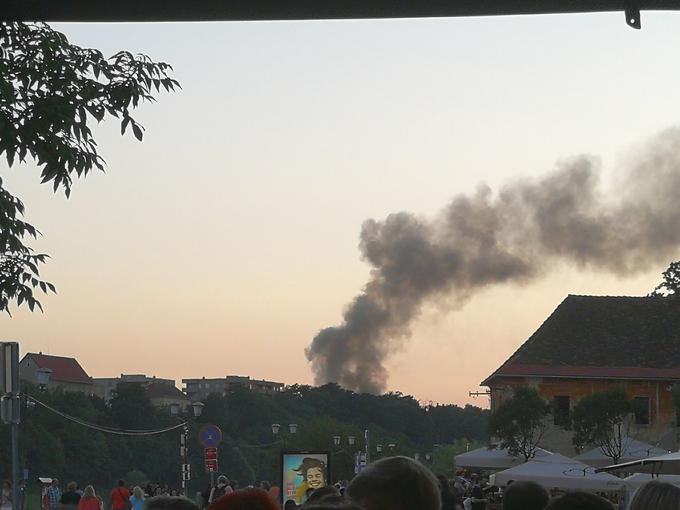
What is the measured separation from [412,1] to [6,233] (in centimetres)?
440

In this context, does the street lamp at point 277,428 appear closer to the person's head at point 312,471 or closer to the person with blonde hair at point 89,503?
the person with blonde hair at point 89,503

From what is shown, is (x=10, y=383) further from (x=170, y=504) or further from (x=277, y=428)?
(x=277, y=428)

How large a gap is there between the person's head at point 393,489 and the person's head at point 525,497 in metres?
2.16

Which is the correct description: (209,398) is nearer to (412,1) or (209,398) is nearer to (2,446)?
(2,446)

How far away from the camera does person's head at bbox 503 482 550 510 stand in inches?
256

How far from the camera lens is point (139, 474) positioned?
127125 mm

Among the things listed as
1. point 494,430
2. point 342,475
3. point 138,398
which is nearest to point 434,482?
point 494,430

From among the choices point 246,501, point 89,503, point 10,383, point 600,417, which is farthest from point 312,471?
point 600,417

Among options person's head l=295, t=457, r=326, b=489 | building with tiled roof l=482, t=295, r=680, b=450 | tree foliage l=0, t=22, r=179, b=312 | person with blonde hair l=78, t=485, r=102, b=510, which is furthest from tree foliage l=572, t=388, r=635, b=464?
tree foliage l=0, t=22, r=179, b=312

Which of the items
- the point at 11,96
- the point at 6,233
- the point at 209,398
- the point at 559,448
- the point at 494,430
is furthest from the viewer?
the point at 209,398

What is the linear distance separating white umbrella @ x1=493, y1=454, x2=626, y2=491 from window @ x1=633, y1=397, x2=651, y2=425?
3475 cm

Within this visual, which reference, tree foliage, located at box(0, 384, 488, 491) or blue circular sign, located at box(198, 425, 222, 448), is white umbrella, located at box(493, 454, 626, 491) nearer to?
blue circular sign, located at box(198, 425, 222, 448)

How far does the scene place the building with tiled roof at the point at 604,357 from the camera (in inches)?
3297

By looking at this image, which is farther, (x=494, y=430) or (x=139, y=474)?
(x=139, y=474)
